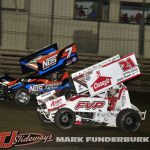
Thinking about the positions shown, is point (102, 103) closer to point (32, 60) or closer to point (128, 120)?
point (128, 120)

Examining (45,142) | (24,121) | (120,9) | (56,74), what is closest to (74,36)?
(120,9)

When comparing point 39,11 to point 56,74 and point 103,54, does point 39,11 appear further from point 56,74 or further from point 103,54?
point 56,74

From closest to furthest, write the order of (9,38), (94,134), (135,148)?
1. (135,148)
2. (94,134)
3. (9,38)

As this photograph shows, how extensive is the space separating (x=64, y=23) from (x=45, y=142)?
1023 centimetres

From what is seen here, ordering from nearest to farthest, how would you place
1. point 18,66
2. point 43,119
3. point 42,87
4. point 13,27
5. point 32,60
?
point 43,119 < point 42,87 < point 32,60 < point 13,27 < point 18,66

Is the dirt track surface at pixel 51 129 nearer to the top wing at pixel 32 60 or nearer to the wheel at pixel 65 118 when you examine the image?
the wheel at pixel 65 118

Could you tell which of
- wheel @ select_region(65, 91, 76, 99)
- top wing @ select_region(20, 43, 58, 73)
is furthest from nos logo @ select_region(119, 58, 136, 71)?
top wing @ select_region(20, 43, 58, 73)

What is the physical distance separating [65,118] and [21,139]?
180 cm

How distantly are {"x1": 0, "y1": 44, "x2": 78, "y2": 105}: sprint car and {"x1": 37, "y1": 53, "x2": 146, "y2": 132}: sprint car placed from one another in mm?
3223

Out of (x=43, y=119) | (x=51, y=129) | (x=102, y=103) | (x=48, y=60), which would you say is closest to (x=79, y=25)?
(x=48, y=60)

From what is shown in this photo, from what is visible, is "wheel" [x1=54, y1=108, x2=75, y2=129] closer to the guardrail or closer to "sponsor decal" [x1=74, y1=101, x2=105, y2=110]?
"sponsor decal" [x1=74, y1=101, x2=105, y2=110]

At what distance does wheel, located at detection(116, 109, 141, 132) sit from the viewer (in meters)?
10.2

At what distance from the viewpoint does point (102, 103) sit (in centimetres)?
1025

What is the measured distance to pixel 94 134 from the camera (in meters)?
10.1
